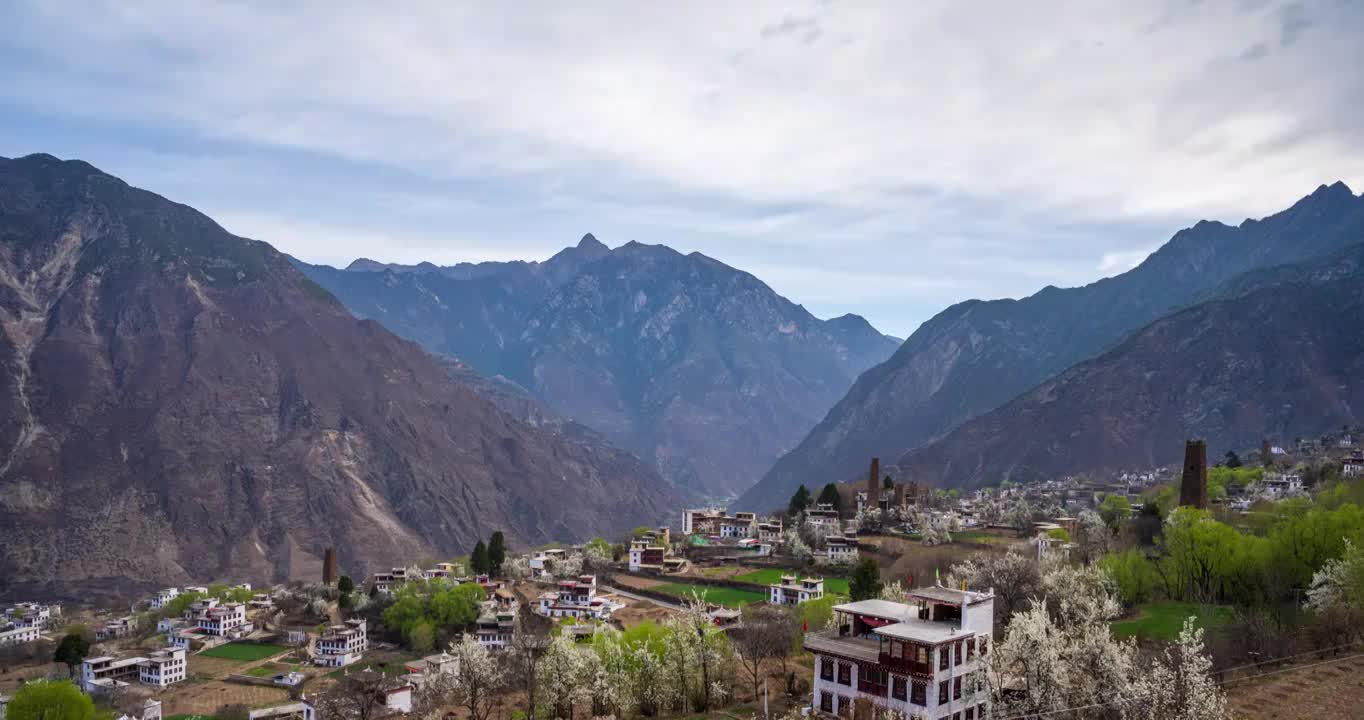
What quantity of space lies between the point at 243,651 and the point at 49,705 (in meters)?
31.8

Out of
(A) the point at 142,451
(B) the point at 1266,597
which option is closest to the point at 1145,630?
(B) the point at 1266,597

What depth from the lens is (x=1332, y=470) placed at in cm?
9156

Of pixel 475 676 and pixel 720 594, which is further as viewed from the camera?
pixel 720 594

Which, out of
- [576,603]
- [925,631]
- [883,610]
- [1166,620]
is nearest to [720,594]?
[576,603]

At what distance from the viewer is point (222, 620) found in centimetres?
9400

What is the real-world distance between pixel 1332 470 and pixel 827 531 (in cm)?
4849

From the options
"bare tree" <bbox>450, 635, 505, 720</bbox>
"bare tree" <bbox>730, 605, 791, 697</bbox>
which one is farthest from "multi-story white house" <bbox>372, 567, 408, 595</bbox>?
"bare tree" <bbox>730, 605, 791, 697</bbox>

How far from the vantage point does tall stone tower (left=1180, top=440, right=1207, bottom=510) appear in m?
70.3

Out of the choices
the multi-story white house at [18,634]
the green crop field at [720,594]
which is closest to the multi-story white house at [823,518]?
the green crop field at [720,594]

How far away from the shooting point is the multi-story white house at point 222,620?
9388 centimetres

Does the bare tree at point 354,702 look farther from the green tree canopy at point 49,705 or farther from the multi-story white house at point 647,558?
the multi-story white house at point 647,558

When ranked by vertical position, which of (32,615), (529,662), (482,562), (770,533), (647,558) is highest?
(529,662)

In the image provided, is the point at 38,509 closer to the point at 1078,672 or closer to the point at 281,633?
the point at 281,633

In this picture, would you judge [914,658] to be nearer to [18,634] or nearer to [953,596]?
[953,596]
